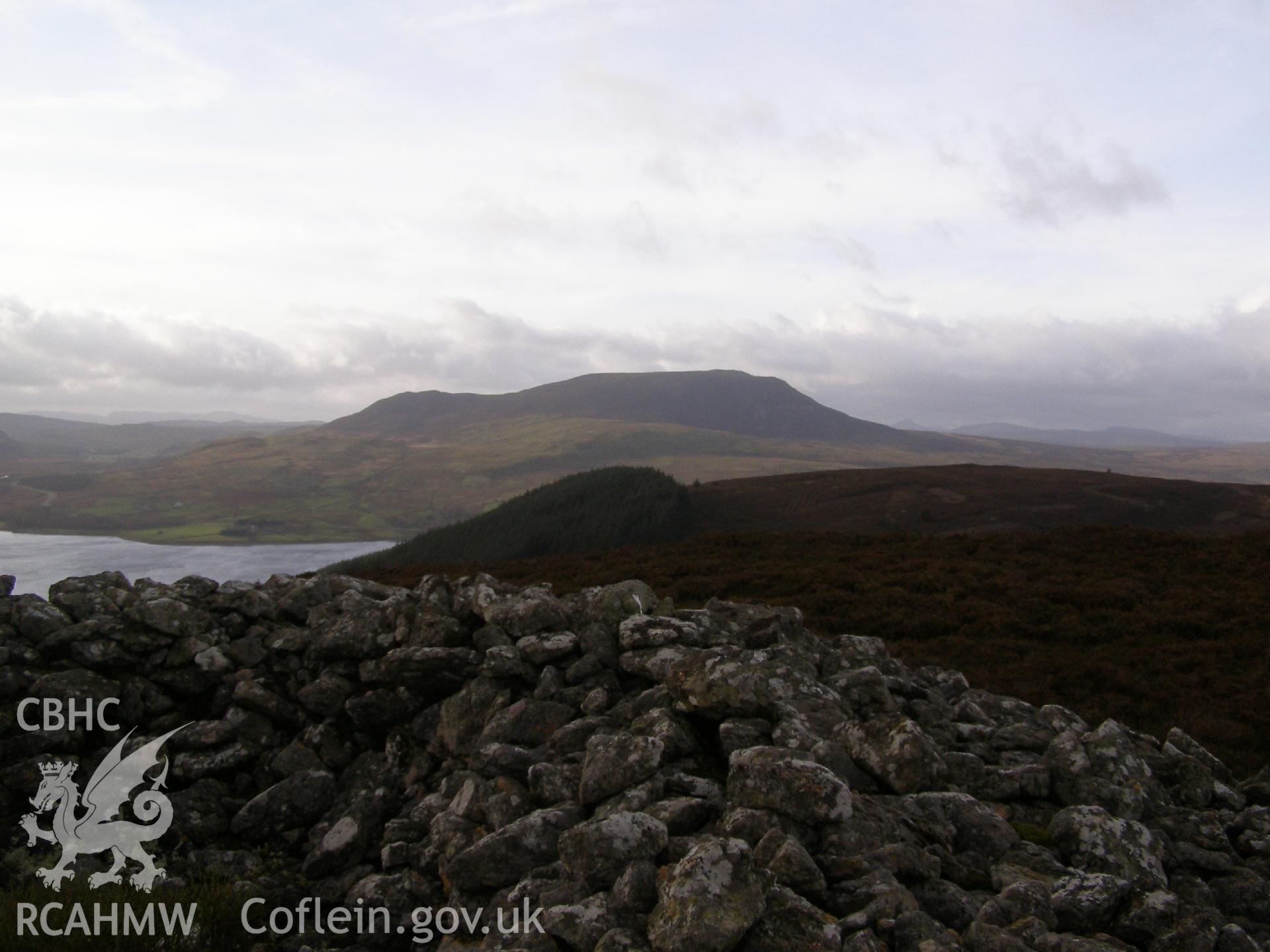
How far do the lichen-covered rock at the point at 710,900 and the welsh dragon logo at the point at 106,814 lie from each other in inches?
210

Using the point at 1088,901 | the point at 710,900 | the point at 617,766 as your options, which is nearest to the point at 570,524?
the point at 617,766

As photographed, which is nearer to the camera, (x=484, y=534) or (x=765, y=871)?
(x=765, y=871)

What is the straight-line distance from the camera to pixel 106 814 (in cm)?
768

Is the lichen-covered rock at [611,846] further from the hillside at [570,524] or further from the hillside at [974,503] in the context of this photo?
the hillside at [974,503]

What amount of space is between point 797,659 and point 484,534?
44.6 m

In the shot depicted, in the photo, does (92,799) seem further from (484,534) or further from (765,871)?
(484,534)

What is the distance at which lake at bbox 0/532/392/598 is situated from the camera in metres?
56.0

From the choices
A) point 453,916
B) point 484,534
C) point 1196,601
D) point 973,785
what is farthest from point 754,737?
point 484,534

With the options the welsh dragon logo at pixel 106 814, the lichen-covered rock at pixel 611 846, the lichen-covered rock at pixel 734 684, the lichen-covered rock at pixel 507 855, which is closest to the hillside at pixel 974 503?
the lichen-covered rock at pixel 734 684

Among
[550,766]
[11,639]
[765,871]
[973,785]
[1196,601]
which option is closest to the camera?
[765,871]

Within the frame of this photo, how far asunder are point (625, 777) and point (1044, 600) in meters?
19.4

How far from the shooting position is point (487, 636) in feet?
32.3

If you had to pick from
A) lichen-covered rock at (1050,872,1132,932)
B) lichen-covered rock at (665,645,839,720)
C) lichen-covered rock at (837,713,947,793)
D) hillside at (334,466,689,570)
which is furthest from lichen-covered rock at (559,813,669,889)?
hillside at (334,466,689,570)

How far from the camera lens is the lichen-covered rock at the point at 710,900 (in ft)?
15.1
